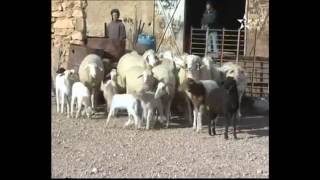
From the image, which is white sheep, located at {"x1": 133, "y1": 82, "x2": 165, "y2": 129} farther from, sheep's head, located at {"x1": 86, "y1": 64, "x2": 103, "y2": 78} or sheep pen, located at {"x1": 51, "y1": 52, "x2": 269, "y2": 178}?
sheep's head, located at {"x1": 86, "y1": 64, "x2": 103, "y2": 78}

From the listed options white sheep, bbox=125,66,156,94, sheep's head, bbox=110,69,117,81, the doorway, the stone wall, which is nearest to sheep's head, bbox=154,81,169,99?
white sheep, bbox=125,66,156,94

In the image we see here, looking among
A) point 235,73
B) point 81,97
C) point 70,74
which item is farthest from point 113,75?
point 235,73

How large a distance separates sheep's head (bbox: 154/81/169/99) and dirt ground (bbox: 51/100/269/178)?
50cm

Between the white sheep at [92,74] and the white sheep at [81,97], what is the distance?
174 mm

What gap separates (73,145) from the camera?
6727 mm

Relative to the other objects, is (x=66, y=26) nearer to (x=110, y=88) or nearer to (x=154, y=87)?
(x=110, y=88)

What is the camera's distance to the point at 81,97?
8.62m

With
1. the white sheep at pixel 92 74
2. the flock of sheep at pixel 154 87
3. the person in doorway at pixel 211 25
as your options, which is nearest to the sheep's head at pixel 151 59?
the flock of sheep at pixel 154 87

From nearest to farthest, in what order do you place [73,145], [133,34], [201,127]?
[73,145]
[201,127]
[133,34]

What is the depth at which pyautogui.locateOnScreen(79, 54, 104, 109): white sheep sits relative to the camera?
8.84 meters

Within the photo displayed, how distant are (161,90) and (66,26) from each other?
3679 mm
